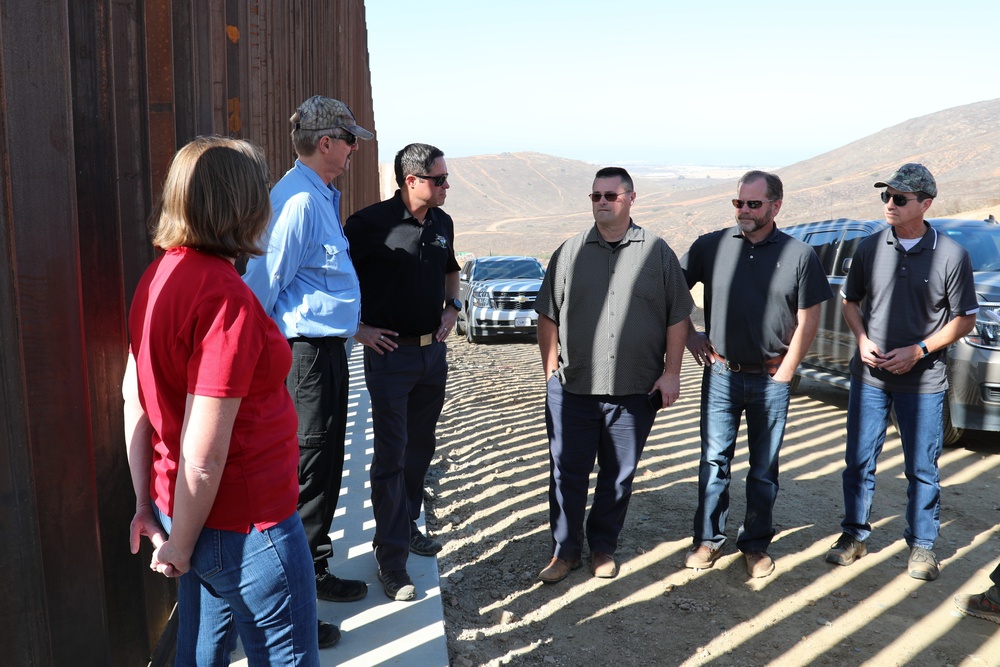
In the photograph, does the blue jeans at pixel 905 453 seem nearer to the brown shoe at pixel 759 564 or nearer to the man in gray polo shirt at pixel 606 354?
the brown shoe at pixel 759 564

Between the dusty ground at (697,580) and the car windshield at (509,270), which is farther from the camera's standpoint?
the car windshield at (509,270)

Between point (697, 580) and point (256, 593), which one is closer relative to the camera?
point (256, 593)

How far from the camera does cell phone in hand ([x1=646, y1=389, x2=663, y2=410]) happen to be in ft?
13.6

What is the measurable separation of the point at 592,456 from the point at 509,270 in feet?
34.9

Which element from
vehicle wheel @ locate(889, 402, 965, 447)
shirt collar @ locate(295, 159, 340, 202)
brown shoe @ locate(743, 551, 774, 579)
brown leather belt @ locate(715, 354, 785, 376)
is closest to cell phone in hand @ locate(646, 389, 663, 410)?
brown leather belt @ locate(715, 354, 785, 376)

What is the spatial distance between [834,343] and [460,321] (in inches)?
297

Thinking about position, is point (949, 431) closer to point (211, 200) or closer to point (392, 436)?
point (392, 436)

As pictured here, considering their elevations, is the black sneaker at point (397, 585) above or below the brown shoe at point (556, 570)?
above

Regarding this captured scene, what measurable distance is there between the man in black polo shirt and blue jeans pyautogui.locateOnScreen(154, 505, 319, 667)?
1.71 metres

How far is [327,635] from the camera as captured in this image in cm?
319

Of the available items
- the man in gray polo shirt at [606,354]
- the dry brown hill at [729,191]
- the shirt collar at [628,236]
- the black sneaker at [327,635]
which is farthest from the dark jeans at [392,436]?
the dry brown hill at [729,191]

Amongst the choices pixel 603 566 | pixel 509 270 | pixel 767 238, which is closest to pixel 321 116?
pixel 767 238

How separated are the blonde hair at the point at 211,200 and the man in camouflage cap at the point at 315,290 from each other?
1178 millimetres

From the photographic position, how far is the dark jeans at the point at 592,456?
4191 millimetres
